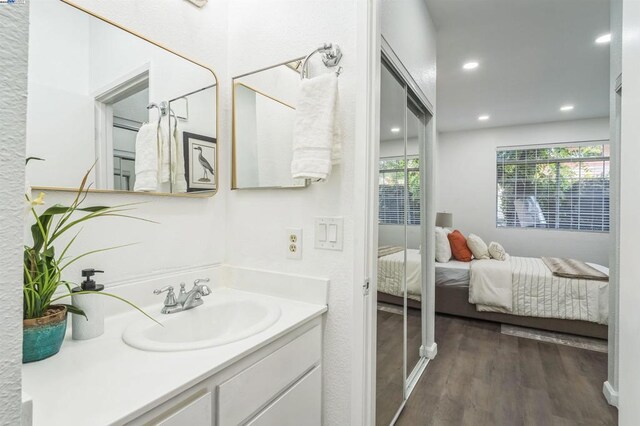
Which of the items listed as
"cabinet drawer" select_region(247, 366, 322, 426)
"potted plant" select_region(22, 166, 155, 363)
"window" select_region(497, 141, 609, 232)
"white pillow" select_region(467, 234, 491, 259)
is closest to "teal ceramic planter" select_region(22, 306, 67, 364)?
"potted plant" select_region(22, 166, 155, 363)

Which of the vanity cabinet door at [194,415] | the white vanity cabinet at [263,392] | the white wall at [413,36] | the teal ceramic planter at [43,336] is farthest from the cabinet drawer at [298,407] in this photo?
the white wall at [413,36]

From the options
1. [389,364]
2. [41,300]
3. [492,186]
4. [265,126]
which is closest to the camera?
[41,300]

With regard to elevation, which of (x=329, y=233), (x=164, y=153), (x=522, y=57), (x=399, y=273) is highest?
(x=522, y=57)

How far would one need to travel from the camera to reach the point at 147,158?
123 cm

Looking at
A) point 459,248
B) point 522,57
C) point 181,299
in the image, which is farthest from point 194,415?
point 522,57

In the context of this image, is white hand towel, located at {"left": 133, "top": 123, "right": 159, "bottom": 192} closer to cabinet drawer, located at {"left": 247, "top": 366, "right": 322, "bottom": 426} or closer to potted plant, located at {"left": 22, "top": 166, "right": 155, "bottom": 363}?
potted plant, located at {"left": 22, "top": 166, "right": 155, "bottom": 363}

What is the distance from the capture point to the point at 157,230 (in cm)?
128

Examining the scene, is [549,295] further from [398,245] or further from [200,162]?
[200,162]

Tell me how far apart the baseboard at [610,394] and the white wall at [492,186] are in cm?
364

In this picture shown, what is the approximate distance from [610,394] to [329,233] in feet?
7.32

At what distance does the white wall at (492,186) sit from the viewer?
502 centimetres

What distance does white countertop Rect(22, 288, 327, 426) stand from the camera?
1.98 feet

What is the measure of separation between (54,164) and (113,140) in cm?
20

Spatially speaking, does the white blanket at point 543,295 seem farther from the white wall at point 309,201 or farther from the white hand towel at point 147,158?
the white hand towel at point 147,158
